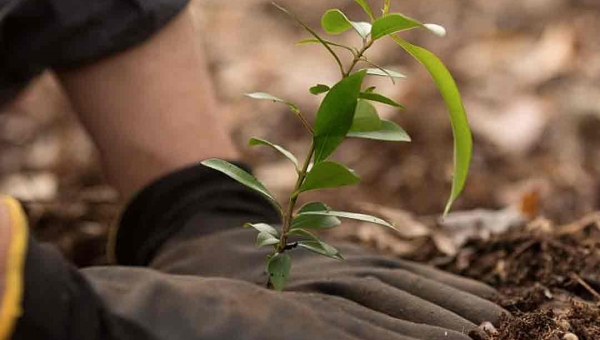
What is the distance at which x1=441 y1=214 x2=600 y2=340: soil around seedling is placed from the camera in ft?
2.98

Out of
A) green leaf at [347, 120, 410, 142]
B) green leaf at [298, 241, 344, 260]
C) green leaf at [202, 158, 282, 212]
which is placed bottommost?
green leaf at [298, 241, 344, 260]

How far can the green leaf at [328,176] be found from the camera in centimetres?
86

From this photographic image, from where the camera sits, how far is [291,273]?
Answer: 1048mm

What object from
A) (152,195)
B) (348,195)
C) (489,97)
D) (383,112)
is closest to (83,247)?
(152,195)

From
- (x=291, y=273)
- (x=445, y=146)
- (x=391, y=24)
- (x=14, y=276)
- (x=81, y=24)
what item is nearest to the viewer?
(x=14, y=276)

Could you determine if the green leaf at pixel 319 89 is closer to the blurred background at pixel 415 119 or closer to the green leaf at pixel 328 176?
the green leaf at pixel 328 176

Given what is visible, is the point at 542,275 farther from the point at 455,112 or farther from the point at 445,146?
the point at 445,146

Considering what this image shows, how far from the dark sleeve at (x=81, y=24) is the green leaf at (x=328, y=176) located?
59 centimetres

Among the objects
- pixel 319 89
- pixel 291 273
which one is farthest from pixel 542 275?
pixel 319 89

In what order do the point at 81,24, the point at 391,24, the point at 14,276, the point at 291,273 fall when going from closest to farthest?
the point at 14,276, the point at 391,24, the point at 291,273, the point at 81,24

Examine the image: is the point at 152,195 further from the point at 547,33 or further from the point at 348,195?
the point at 547,33

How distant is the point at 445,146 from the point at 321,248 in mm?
1325

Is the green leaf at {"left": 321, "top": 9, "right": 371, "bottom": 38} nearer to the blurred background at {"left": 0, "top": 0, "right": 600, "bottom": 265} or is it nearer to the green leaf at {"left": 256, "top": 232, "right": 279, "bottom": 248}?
the green leaf at {"left": 256, "top": 232, "right": 279, "bottom": 248}

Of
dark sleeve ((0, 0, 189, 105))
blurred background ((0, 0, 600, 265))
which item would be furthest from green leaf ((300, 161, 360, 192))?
blurred background ((0, 0, 600, 265))
